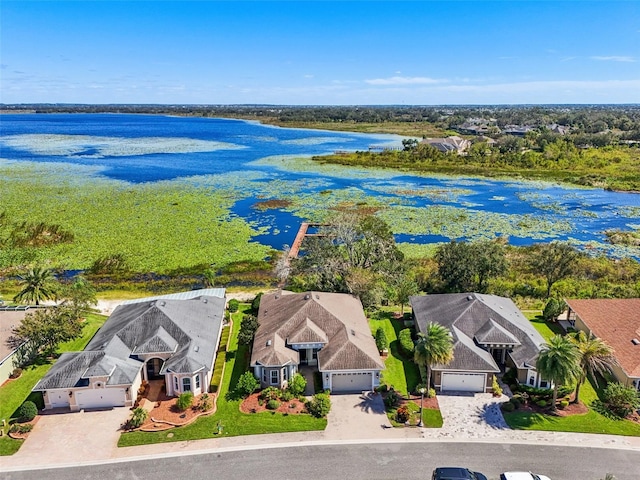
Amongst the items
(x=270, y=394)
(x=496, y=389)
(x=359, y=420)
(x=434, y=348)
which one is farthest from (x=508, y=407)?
(x=270, y=394)

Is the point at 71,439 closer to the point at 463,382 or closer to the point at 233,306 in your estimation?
the point at 233,306

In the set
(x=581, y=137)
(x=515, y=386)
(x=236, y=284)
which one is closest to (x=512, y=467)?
(x=515, y=386)

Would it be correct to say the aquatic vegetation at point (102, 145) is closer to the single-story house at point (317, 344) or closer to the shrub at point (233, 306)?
the shrub at point (233, 306)

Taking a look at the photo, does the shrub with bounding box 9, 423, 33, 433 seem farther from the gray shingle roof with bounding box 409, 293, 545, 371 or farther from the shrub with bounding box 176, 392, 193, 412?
the gray shingle roof with bounding box 409, 293, 545, 371

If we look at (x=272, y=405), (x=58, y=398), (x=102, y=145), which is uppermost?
(x=102, y=145)

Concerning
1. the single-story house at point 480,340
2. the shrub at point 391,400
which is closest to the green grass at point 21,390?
the shrub at point 391,400

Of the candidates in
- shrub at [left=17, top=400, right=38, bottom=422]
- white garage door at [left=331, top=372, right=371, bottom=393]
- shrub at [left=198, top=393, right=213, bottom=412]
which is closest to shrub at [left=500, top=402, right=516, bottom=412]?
white garage door at [left=331, top=372, right=371, bottom=393]
